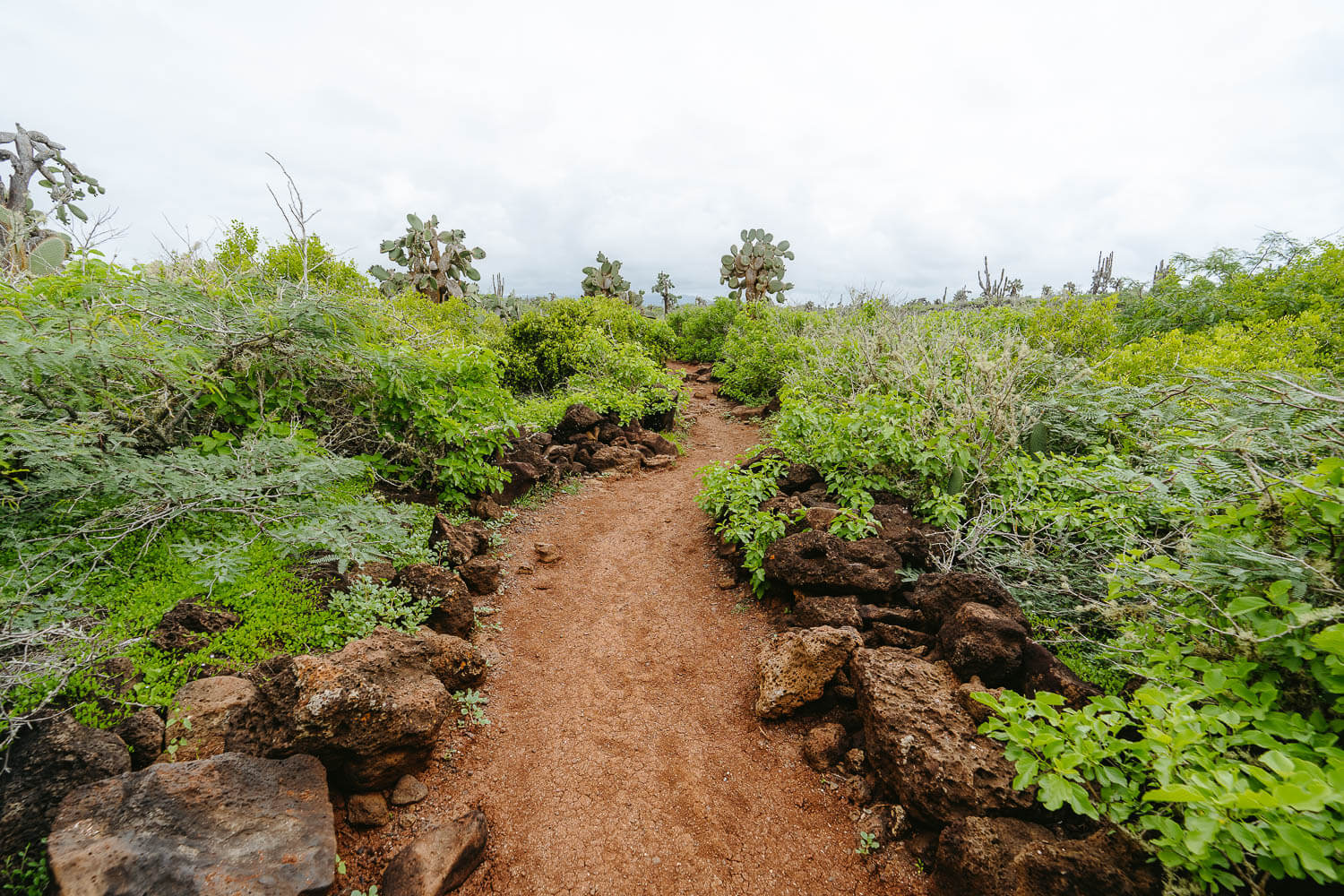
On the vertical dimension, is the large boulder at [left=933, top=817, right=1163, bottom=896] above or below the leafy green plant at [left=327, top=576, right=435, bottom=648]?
below

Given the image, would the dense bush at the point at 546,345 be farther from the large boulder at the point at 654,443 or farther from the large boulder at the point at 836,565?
the large boulder at the point at 836,565

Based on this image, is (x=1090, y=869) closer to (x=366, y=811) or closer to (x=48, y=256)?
(x=366, y=811)

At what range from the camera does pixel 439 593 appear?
4.32 m

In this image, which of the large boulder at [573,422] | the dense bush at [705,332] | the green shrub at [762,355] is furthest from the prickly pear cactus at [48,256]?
the dense bush at [705,332]

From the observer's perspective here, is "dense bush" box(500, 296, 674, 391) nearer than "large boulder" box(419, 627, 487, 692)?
No

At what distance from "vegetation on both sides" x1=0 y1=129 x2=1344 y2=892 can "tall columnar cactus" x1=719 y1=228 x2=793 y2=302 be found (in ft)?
57.6

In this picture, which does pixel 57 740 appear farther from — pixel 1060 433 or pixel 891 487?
pixel 1060 433

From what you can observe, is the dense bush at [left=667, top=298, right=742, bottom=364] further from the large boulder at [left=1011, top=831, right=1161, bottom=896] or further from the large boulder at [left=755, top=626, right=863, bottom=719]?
the large boulder at [left=1011, top=831, right=1161, bottom=896]

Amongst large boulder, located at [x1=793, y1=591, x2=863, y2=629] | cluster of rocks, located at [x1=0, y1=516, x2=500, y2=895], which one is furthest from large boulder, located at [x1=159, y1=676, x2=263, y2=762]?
large boulder, located at [x1=793, y1=591, x2=863, y2=629]

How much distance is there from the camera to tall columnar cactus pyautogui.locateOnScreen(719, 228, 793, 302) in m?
25.4

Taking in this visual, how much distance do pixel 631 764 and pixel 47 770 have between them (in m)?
2.90

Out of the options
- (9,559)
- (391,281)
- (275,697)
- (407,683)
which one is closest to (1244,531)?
(407,683)

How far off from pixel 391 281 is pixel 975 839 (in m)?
25.2

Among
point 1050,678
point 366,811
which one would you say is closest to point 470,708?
point 366,811
